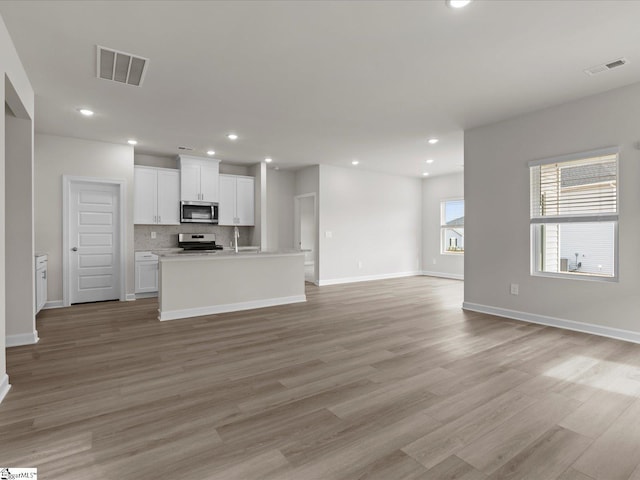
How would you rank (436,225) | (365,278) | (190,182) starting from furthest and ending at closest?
(436,225)
(365,278)
(190,182)

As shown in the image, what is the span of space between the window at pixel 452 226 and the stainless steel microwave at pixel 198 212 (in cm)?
569

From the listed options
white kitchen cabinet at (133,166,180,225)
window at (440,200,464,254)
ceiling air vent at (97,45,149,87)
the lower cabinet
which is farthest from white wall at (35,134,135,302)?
window at (440,200,464,254)

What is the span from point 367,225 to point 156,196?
184 inches

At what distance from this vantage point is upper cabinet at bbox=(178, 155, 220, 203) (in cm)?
671

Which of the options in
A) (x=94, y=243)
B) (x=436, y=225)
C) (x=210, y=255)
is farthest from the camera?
(x=436, y=225)

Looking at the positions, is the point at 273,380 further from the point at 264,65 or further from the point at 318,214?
the point at 318,214

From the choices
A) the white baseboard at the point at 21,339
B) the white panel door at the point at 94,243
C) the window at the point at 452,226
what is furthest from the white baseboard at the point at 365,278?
the white baseboard at the point at 21,339

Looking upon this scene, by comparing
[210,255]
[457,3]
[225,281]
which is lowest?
[225,281]

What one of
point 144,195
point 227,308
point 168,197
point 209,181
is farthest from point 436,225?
point 144,195

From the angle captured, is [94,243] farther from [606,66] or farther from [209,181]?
[606,66]

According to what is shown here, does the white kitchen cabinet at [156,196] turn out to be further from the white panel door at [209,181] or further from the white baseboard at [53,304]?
the white baseboard at [53,304]

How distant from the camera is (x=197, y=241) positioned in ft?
23.1

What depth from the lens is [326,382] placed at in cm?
262

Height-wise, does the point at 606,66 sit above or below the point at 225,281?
above
